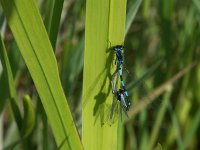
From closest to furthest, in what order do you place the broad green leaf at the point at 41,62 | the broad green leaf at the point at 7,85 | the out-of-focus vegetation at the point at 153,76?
the broad green leaf at the point at 41,62
the broad green leaf at the point at 7,85
the out-of-focus vegetation at the point at 153,76

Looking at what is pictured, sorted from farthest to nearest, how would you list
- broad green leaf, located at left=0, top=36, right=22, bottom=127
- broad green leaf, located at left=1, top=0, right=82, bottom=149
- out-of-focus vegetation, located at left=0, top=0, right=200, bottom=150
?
out-of-focus vegetation, located at left=0, top=0, right=200, bottom=150 < broad green leaf, located at left=0, top=36, right=22, bottom=127 < broad green leaf, located at left=1, top=0, right=82, bottom=149

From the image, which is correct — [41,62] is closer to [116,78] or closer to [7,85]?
[116,78]

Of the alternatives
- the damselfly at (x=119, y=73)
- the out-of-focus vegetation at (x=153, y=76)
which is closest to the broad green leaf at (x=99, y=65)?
the damselfly at (x=119, y=73)

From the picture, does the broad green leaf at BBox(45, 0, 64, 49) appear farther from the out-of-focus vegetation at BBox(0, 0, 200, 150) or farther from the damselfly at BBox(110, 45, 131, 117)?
the out-of-focus vegetation at BBox(0, 0, 200, 150)

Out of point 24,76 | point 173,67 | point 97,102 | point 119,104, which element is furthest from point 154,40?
point 97,102

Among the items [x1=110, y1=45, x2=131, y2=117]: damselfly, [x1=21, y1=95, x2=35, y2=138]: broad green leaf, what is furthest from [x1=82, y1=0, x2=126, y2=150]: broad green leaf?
[x1=21, y1=95, x2=35, y2=138]: broad green leaf

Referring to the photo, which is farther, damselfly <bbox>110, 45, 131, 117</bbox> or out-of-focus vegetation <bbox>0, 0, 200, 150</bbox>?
out-of-focus vegetation <bbox>0, 0, 200, 150</bbox>

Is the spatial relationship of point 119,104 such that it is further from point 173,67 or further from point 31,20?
point 173,67

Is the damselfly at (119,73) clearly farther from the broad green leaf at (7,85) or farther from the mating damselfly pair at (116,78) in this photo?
the broad green leaf at (7,85)
